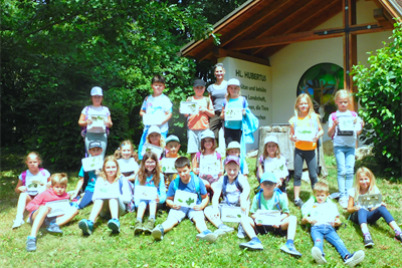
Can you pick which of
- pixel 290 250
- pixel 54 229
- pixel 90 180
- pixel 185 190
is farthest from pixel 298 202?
pixel 54 229

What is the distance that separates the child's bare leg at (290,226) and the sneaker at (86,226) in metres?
2.35

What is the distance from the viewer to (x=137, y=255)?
15.7 feet

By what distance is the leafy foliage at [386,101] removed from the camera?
285 inches

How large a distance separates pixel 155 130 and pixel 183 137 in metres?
5.51

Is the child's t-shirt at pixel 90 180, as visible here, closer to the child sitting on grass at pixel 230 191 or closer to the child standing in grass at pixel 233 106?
the child sitting on grass at pixel 230 191

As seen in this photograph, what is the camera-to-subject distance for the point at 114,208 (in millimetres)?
5562

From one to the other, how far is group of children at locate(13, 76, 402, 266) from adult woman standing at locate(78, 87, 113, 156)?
17cm

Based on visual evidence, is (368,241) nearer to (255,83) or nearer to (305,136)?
(305,136)

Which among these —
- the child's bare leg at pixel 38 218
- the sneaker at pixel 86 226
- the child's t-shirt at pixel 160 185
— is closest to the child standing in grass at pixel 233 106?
the child's t-shirt at pixel 160 185

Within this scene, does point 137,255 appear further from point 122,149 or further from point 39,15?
point 39,15

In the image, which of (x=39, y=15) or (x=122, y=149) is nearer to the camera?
(x=122, y=149)

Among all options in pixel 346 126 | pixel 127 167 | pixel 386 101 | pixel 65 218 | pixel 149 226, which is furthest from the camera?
pixel 386 101

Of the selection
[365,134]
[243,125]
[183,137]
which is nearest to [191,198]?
[243,125]

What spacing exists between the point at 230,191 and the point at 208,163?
2.04 ft
